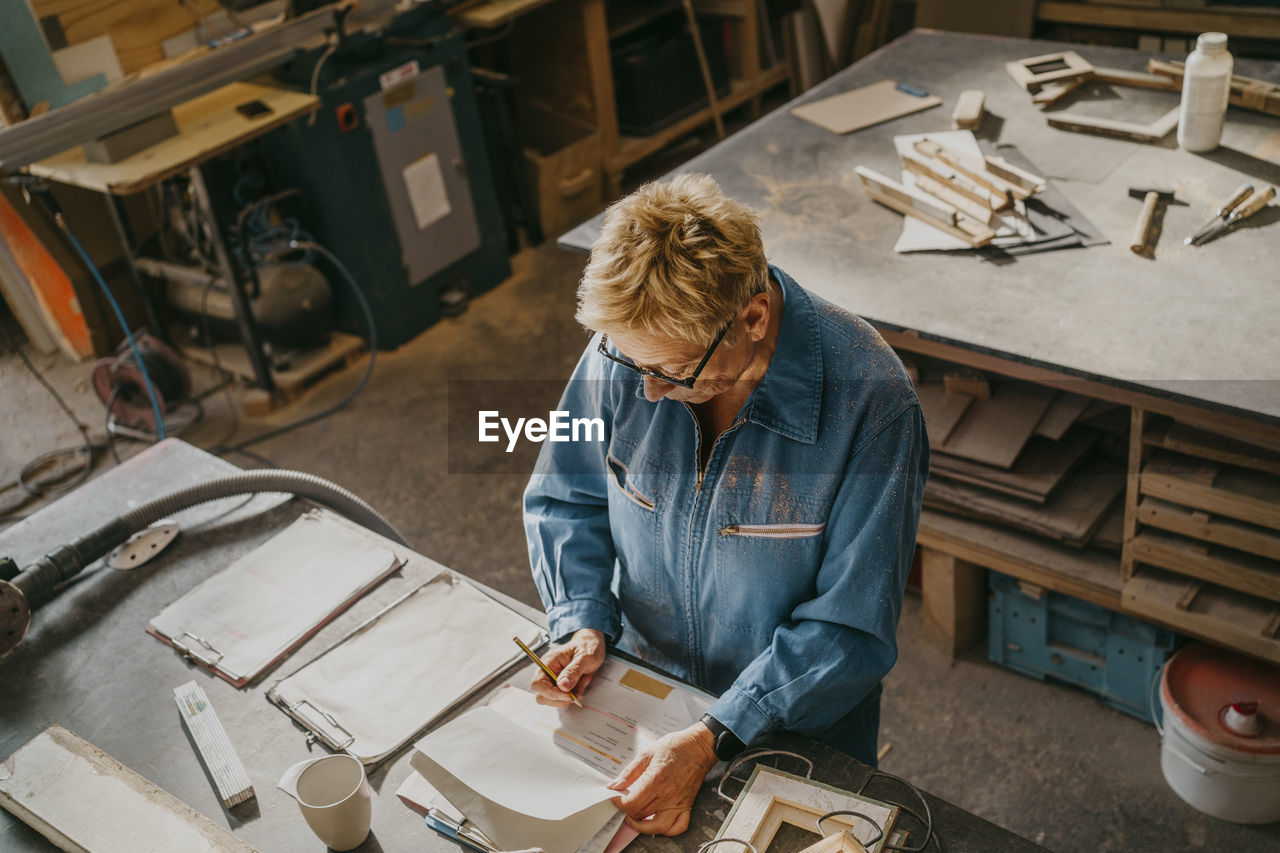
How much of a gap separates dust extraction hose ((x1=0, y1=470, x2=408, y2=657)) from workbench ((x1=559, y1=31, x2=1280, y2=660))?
84 centimetres

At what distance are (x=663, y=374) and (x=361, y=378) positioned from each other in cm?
264

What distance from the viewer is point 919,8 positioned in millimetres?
4602

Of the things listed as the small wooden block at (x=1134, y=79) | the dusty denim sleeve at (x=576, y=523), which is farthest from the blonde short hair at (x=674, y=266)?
the small wooden block at (x=1134, y=79)

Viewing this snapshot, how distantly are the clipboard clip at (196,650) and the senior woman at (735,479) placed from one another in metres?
0.52

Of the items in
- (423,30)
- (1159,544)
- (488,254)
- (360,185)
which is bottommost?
(488,254)

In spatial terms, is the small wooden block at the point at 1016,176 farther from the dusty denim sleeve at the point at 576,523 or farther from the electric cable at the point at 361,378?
the electric cable at the point at 361,378

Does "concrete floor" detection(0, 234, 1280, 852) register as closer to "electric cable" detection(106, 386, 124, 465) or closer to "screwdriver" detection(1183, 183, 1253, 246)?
"electric cable" detection(106, 386, 124, 465)

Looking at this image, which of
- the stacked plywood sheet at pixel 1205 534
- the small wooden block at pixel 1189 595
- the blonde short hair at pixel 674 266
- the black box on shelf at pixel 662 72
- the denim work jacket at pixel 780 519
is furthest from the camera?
the black box on shelf at pixel 662 72

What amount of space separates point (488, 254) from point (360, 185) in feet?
2.25

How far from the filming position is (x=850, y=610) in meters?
1.38

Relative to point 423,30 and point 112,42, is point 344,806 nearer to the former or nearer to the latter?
point 112,42

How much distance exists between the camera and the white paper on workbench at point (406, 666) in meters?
1.51

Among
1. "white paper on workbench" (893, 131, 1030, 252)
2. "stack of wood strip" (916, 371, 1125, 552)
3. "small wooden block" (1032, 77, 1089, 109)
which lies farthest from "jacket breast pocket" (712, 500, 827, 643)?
"small wooden block" (1032, 77, 1089, 109)

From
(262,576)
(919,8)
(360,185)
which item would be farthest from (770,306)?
(919,8)
